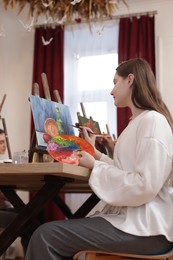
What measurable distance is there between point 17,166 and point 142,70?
2.32ft

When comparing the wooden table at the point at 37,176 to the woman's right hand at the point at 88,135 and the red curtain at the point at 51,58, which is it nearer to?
the woman's right hand at the point at 88,135

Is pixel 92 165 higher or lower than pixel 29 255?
higher

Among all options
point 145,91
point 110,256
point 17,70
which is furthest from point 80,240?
point 17,70

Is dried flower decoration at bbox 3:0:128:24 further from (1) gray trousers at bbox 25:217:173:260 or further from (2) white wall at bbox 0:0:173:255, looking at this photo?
(1) gray trousers at bbox 25:217:173:260

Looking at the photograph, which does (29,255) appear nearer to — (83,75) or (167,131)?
(167,131)

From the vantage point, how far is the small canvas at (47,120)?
210 centimetres

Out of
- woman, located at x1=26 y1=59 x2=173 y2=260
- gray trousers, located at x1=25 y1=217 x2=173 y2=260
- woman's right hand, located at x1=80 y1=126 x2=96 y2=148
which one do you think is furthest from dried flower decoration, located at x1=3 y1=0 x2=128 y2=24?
gray trousers, located at x1=25 y1=217 x2=173 y2=260

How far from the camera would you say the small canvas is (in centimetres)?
210

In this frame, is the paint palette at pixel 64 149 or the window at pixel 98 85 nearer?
the paint palette at pixel 64 149

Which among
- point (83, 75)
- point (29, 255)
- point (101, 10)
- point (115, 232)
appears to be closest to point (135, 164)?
point (115, 232)

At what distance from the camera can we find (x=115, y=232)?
157cm

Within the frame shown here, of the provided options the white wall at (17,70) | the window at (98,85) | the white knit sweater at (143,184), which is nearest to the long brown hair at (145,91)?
the white knit sweater at (143,184)

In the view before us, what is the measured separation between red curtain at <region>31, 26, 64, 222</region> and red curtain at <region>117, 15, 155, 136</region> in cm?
70

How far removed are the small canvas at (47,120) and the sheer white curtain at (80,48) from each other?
240 centimetres
